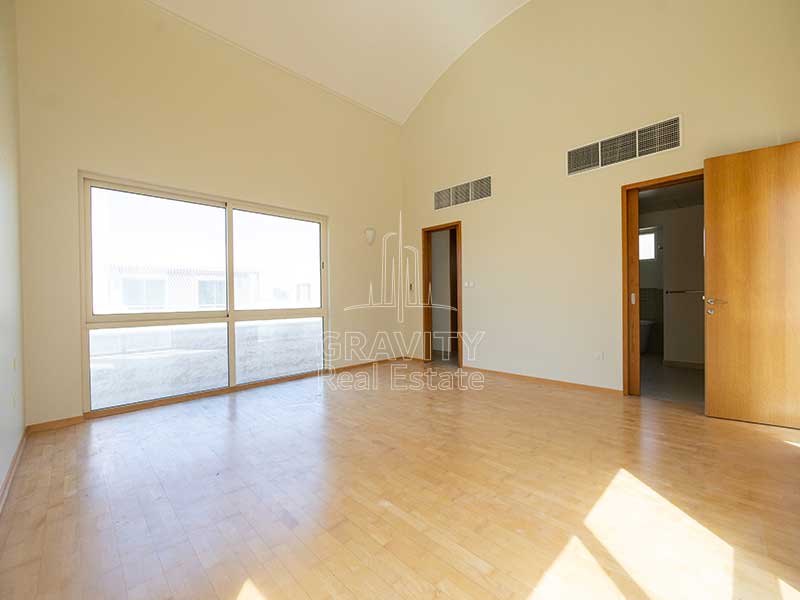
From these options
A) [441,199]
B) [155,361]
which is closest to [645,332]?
[441,199]

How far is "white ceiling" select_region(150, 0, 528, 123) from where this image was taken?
12.5 ft

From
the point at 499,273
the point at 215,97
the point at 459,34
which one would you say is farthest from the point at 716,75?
the point at 215,97

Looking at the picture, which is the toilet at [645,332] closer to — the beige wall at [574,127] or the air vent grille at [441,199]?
the beige wall at [574,127]

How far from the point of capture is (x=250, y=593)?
124cm

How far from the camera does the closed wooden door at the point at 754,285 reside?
8.79 feet

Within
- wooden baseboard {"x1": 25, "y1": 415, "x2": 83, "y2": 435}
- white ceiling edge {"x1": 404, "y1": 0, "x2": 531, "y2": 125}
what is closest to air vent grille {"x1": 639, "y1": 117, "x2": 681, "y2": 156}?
white ceiling edge {"x1": 404, "y1": 0, "x2": 531, "y2": 125}

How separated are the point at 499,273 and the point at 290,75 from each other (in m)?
3.88

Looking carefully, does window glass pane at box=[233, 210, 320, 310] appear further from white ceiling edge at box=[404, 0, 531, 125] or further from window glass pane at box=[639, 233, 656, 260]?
window glass pane at box=[639, 233, 656, 260]

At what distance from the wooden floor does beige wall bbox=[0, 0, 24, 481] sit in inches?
11.5

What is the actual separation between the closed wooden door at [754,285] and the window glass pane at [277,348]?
4422 millimetres

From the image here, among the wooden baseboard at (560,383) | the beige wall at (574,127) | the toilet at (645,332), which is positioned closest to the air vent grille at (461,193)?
the beige wall at (574,127)

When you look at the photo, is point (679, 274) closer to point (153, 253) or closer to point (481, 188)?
point (481, 188)

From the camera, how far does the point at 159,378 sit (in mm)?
3576

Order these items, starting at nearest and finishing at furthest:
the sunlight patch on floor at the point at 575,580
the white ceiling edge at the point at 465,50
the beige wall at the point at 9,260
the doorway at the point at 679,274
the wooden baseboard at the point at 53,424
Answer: the sunlight patch on floor at the point at 575,580 → the beige wall at the point at 9,260 → the wooden baseboard at the point at 53,424 → the white ceiling edge at the point at 465,50 → the doorway at the point at 679,274
